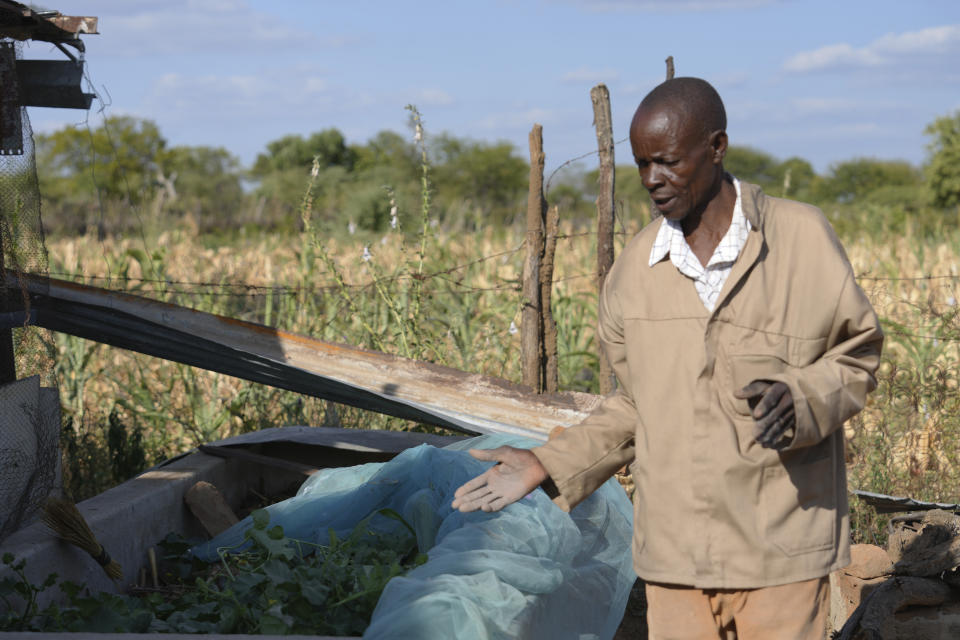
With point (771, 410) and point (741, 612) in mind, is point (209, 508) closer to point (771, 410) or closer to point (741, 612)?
point (741, 612)

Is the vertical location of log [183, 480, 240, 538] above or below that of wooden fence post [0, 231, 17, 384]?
below

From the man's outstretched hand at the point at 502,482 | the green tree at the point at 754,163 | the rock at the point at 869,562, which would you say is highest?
the green tree at the point at 754,163

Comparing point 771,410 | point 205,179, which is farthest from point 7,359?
point 205,179

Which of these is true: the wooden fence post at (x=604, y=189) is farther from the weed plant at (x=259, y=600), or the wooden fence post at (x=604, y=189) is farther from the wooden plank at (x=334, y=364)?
the weed plant at (x=259, y=600)

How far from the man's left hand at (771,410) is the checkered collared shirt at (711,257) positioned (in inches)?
9.7

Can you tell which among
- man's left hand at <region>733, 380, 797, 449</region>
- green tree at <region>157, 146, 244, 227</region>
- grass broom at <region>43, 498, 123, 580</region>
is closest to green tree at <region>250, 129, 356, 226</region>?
green tree at <region>157, 146, 244, 227</region>

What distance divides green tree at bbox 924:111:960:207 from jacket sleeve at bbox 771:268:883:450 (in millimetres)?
21684

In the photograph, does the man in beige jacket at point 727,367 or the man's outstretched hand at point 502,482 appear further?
the man's outstretched hand at point 502,482

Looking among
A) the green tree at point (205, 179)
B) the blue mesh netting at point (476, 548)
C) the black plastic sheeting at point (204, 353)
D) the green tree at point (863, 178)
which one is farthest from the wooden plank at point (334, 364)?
the green tree at point (863, 178)

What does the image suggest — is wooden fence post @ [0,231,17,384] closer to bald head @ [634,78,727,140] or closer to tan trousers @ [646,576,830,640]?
tan trousers @ [646,576,830,640]

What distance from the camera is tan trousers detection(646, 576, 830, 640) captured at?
210 cm

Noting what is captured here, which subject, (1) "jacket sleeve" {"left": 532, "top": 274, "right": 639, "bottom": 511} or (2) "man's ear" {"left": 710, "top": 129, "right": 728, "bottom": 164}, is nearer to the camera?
(2) "man's ear" {"left": 710, "top": 129, "right": 728, "bottom": 164}

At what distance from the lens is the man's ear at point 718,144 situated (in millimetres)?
2051

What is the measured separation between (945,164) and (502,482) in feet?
73.0
